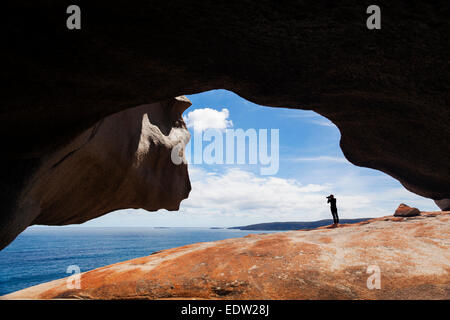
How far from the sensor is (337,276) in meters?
5.39

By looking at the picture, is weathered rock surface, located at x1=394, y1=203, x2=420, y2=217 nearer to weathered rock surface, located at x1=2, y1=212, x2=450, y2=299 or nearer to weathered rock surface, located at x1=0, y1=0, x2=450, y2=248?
weathered rock surface, located at x1=2, y1=212, x2=450, y2=299

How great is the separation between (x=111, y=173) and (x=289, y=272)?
7.04m

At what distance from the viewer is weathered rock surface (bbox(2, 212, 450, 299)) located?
5.05m

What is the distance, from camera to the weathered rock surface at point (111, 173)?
247 inches

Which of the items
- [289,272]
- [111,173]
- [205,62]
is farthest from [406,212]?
[205,62]

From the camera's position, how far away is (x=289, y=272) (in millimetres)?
5641

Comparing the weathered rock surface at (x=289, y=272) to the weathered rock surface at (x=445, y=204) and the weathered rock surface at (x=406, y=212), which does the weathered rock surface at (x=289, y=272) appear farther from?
the weathered rock surface at (x=445, y=204)

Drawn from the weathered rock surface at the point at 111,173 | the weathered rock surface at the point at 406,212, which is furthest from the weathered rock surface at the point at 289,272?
the weathered rock surface at the point at 406,212

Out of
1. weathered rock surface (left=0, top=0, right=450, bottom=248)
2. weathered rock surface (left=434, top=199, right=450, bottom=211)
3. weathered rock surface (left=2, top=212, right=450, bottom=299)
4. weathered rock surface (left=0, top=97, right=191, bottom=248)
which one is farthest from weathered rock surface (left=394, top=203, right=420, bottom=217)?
weathered rock surface (left=0, top=97, right=191, bottom=248)

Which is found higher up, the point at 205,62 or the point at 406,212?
the point at 205,62

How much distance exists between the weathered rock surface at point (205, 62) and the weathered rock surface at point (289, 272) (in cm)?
298

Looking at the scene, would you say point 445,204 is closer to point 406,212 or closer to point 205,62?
point 406,212

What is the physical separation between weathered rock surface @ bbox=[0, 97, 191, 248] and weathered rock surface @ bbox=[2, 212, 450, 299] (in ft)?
9.02

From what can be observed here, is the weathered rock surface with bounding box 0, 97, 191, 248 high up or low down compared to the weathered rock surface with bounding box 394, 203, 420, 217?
up
